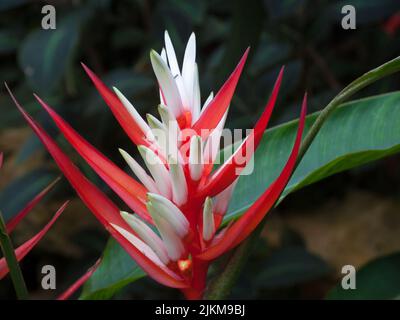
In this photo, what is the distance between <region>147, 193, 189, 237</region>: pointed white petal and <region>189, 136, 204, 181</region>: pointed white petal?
0.09ft

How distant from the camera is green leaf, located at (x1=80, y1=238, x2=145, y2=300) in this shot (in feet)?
2.35


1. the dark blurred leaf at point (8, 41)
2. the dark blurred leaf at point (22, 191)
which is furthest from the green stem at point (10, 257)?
the dark blurred leaf at point (8, 41)

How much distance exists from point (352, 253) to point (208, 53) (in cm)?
63

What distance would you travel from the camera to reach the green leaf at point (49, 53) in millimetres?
1409

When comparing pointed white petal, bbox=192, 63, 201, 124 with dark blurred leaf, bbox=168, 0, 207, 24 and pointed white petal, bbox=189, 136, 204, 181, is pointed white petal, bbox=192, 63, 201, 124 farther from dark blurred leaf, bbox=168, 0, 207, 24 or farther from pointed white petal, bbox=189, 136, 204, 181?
dark blurred leaf, bbox=168, 0, 207, 24

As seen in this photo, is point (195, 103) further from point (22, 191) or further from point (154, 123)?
point (22, 191)

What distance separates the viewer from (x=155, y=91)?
64.2 inches

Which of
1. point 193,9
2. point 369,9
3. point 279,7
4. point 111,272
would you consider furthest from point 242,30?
point 111,272

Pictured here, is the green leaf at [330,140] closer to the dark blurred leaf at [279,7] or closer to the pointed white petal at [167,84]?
the pointed white petal at [167,84]

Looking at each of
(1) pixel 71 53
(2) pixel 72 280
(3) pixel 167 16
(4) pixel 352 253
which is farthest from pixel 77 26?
(4) pixel 352 253

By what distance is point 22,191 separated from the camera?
60.6 inches

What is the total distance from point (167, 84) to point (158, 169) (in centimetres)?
6

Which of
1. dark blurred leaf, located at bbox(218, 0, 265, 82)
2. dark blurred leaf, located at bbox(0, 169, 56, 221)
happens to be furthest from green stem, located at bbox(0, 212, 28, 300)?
dark blurred leaf, located at bbox(0, 169, 56, 221)

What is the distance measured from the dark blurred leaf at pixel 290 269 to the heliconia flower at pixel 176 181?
933 mm
